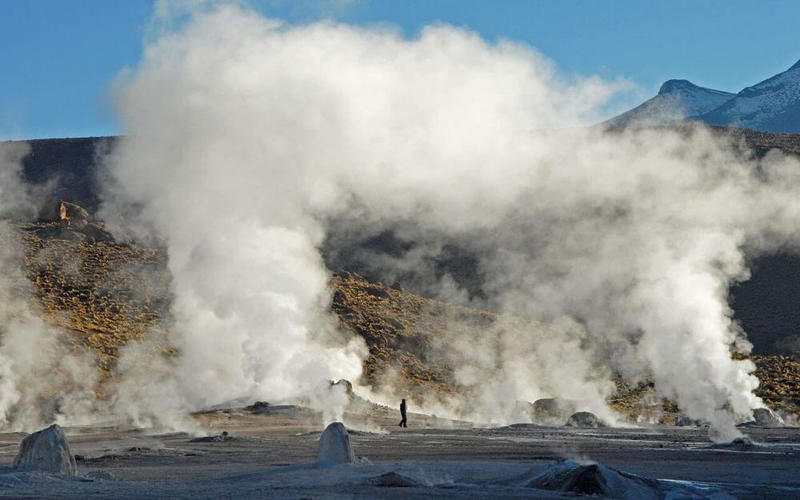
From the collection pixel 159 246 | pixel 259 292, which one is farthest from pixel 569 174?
pixel 259 292

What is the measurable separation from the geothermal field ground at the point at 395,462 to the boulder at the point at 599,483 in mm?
65

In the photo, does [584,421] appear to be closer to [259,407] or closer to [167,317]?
[259,407]

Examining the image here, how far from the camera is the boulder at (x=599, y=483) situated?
13.9 meters

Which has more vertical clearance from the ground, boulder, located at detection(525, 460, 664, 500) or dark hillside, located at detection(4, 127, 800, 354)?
dark hillside, located at detection(4, 127, 800, 354)

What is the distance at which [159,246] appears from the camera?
81188mm

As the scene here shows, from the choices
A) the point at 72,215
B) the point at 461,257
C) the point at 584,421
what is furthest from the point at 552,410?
the point at 72,215

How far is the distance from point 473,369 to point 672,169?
1945 inches

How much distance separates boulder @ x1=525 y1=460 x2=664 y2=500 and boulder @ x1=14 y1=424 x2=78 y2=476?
767 centimetres

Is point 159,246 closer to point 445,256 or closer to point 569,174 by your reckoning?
point 445,256

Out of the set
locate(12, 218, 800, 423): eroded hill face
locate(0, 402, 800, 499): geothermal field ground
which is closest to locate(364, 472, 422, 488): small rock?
locate(0, 402, 800, 499): geothermal field ground

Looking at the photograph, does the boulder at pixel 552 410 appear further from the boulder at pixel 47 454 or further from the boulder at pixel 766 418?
the boulder at pixel 47 454

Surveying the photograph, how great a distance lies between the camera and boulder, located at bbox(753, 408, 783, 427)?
138ft

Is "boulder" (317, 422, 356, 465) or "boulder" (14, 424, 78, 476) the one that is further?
"boulder" (317, 422, 356, 465)

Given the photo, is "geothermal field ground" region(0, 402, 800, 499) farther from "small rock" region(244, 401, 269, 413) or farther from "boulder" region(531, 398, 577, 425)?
"boulder" region(531, 398, 577, 425)
